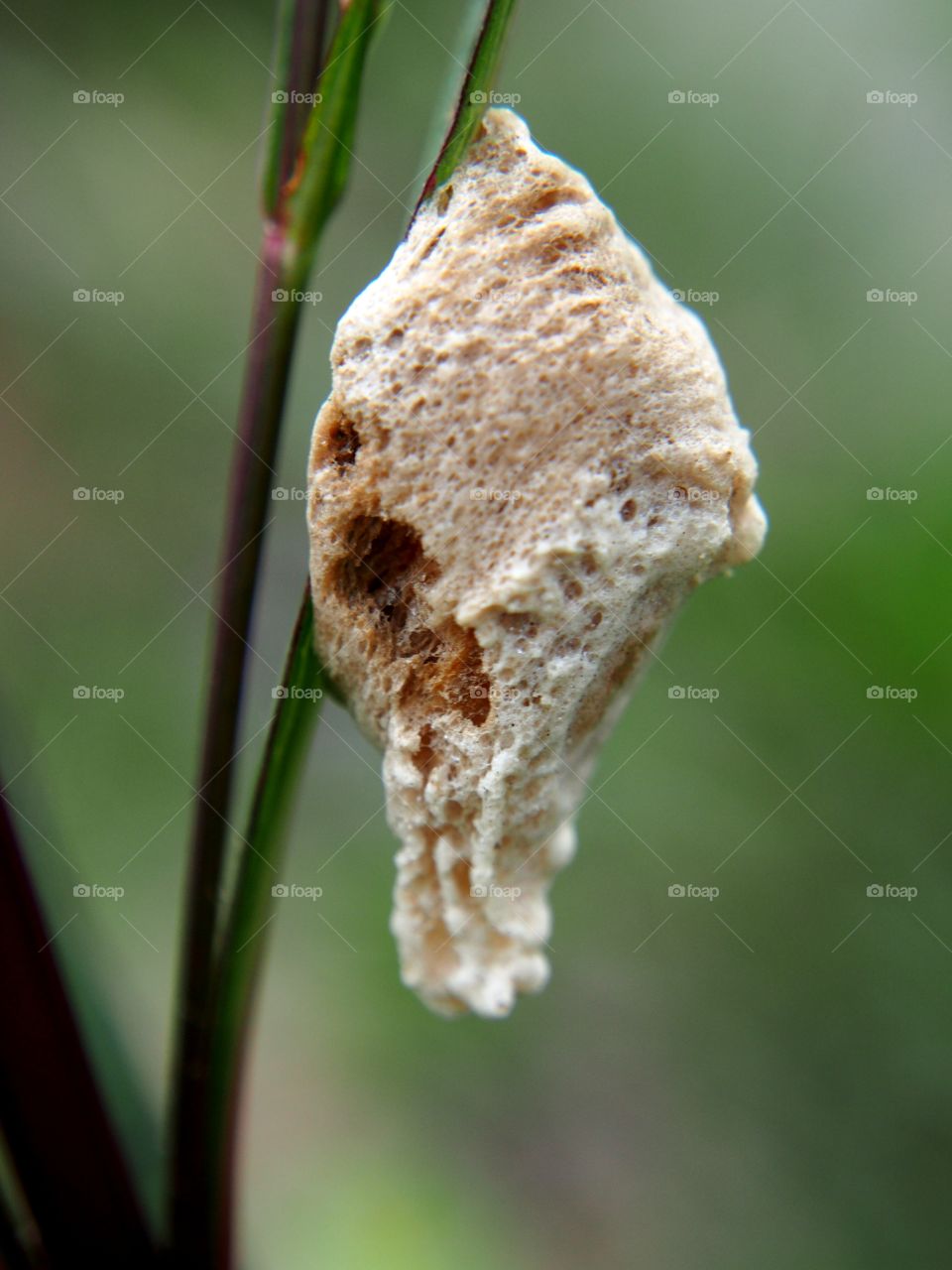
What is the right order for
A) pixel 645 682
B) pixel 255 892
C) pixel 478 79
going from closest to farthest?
1. pixel 478 79
2. pixel 255 892
3. pixel 645 682

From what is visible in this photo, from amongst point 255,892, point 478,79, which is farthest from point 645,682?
point 478,79

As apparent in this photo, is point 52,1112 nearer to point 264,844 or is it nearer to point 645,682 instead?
point 264,844

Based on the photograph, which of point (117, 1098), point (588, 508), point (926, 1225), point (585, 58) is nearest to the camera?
point (588, 508)

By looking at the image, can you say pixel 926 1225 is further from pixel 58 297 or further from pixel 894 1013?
pixel 58 297

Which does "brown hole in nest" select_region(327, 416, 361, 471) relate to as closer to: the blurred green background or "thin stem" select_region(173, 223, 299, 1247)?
"thin stem" select_region(173, 223, 299, 1247)

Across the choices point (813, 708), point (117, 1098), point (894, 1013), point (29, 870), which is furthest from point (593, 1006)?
point (29, 870)

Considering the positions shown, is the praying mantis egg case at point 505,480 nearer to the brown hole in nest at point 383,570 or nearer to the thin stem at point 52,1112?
the brown hole in nest at point 383,570

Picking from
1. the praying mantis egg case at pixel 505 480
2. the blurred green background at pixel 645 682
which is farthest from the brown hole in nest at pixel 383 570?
the blurred green background at pixel 645 682
